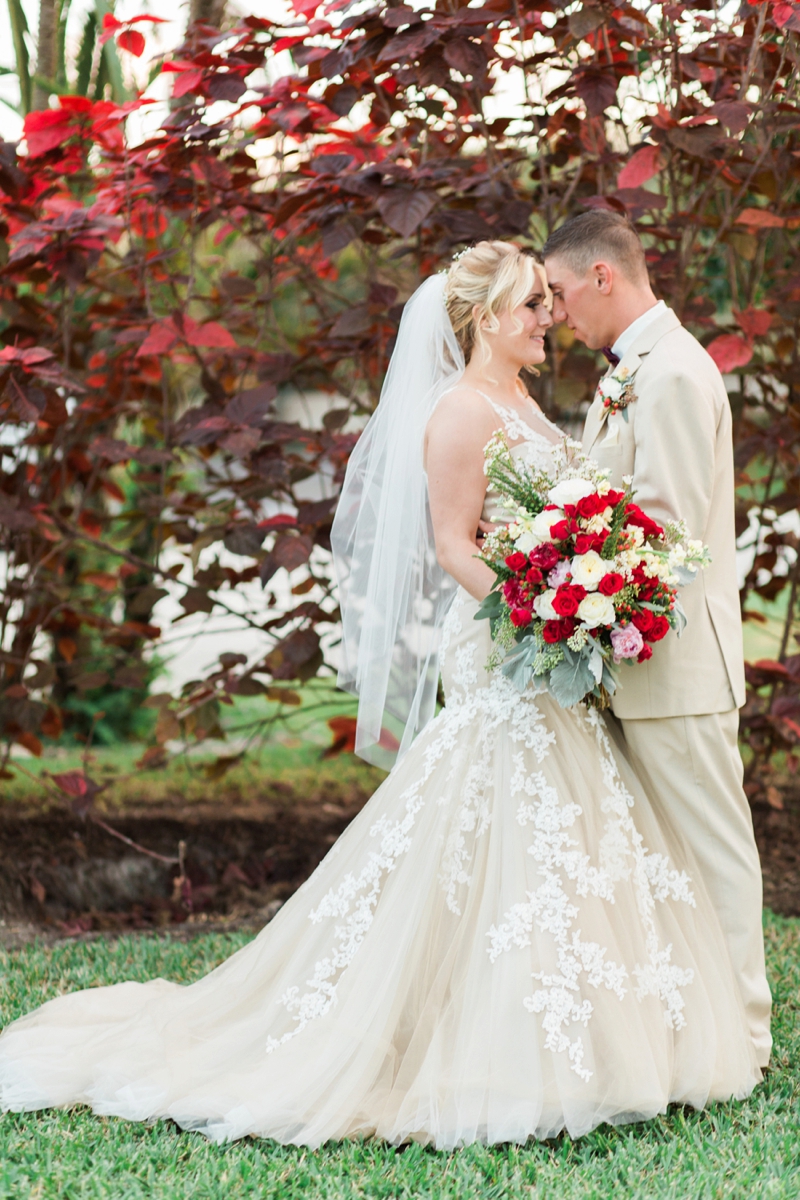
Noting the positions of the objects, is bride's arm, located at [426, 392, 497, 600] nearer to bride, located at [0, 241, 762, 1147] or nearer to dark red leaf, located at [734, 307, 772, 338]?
bride, located at [0, 241, 762, 1147]

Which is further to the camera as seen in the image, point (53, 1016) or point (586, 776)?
point (53, 1016)

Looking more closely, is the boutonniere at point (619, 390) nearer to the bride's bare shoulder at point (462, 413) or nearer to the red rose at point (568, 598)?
the bride's bare shoulder at point (462, 413)

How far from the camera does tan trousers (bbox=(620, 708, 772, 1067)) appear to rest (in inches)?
122

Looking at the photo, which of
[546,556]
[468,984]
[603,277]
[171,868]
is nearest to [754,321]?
[603,277]

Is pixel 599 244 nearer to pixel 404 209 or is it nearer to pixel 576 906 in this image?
pixel 404 209

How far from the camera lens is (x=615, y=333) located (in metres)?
3.34

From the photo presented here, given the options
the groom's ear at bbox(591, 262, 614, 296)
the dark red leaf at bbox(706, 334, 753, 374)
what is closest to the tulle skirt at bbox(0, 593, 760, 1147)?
the groom's ear at bbox(591, 262, 614, 296)

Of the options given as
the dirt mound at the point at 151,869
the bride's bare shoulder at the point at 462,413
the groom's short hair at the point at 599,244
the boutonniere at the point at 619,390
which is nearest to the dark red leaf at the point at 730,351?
the groom's short hair at the point at 599,244

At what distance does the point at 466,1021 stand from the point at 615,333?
194cm

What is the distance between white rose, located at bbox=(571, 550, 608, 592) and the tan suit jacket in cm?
38

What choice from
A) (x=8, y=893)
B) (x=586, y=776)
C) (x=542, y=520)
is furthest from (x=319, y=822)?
(x=542, y=520)

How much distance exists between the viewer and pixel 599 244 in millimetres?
3283

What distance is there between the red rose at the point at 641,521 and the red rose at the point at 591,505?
0.33 feet

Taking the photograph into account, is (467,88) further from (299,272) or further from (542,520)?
(542,520)
